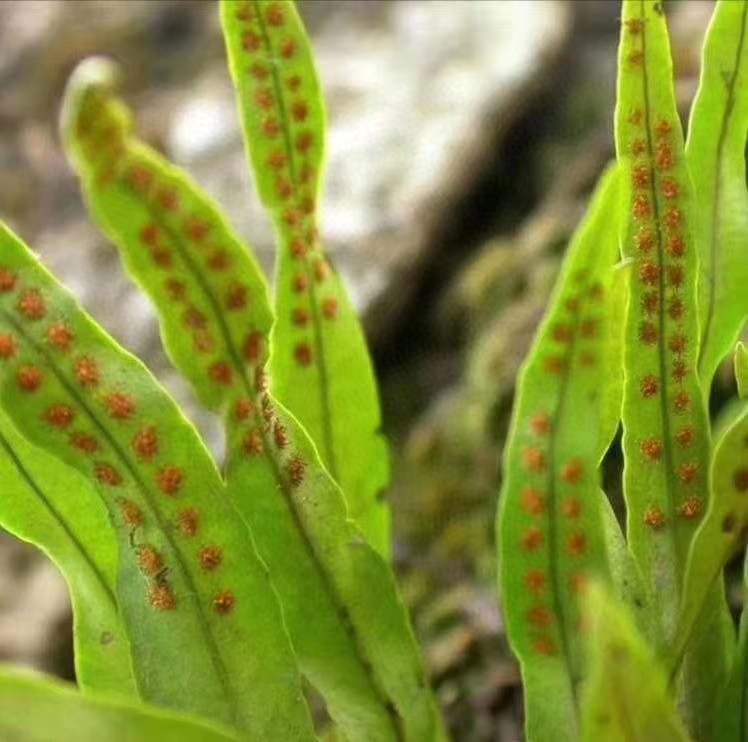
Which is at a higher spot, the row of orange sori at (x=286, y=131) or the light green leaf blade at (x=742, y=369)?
the row of orange sori at (x=286, y=131)

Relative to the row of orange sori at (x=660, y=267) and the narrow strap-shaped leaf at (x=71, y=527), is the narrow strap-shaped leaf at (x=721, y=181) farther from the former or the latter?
the narrow strap-shaped leaf at (x=71, y=527)

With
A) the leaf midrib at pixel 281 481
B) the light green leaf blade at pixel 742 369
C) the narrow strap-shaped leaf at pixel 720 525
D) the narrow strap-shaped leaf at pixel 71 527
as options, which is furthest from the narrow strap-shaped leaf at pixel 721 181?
the narrow strap-shaped leaf at pixel 71 527

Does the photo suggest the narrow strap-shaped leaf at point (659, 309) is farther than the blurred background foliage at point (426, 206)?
No

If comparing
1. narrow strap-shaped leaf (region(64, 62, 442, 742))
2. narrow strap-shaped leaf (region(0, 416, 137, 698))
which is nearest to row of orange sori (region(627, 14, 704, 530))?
narrow strap-shaped leaf (region(64, 62, 442, 742))

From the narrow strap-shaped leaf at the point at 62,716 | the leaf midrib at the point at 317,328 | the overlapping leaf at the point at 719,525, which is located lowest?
the overlapping leaf at the point at 719,525

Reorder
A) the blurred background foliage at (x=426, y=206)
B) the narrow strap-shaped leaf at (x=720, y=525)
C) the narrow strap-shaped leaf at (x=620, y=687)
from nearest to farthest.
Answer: the narrow strap-shaped leaf at (x=620, y=687)
the narrow strap-shaped leaf at (x=720, y=525)
the blurred background foliage at (x=426, y=206)

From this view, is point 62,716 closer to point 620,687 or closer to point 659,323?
point 620,687
